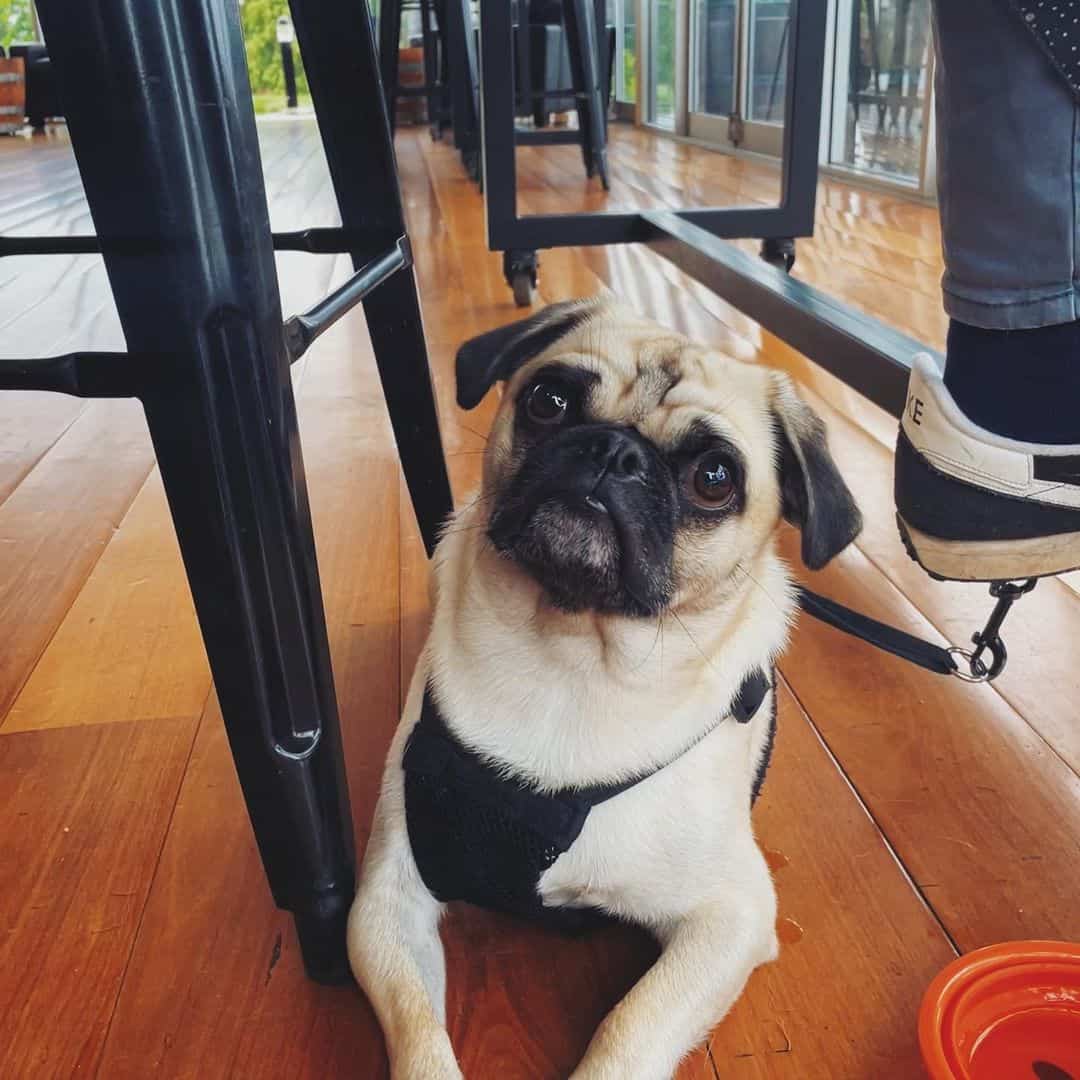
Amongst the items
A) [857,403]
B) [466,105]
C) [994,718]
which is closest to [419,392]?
[994,718]

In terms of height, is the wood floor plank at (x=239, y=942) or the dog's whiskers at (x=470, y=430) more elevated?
the wood floor plank at (x=239, y=942)

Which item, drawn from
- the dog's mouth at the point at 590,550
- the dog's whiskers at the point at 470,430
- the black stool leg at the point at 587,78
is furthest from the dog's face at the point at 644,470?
the black stool leg at the point at 587,78

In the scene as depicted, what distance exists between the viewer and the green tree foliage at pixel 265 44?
1169 centimetres

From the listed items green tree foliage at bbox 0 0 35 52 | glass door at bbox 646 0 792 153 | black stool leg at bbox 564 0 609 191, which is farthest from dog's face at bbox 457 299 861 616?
green tree foliage at bbox 0 0 35 52

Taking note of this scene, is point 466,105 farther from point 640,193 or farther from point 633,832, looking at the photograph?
point 633,832

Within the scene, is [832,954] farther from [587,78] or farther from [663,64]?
[663,64]

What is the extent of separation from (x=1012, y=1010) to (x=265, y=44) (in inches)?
530

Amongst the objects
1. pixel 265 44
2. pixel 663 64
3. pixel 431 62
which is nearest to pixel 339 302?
pixel 663 64

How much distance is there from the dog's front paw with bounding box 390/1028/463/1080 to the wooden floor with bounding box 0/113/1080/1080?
61 mm

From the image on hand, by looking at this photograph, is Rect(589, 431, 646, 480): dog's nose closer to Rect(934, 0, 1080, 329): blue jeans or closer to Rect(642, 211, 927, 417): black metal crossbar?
Rect(934, 0, 1080, 329): blue jeans

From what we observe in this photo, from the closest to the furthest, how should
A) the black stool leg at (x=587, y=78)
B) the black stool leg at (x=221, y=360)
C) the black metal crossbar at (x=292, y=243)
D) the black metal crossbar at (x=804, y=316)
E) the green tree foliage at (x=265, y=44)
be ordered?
1. the black stool leg at (x=221, y=360)
2. the black metal crossbar at (x=292, y=243)
3. the black metal crossbar at (x=804, y=316)
4. the black stool leg at (x=587, y=78)
5. the green tree foliage at (x=265, y=44)

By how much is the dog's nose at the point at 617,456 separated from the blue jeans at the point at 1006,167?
414 mm

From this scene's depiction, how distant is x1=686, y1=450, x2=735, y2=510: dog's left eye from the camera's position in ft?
3.21

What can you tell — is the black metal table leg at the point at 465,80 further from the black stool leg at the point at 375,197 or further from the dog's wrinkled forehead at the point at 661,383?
the dog's wrinkled forehead at the point at 661,383
